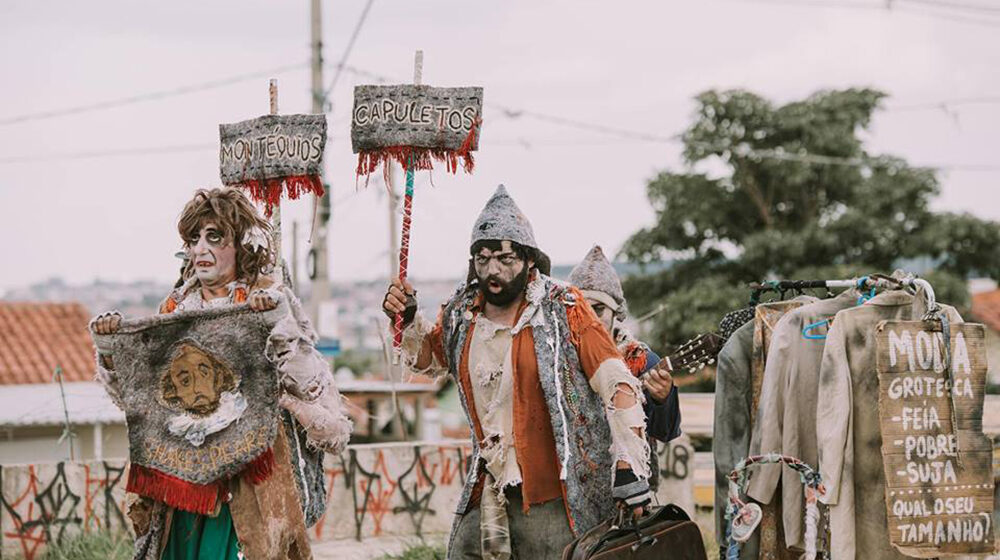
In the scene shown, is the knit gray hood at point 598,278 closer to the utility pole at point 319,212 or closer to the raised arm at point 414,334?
Answer: the raised arm at point 414,334

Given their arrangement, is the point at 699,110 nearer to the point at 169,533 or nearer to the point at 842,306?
the point at 842,306

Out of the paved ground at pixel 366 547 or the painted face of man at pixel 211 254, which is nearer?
the painted face of man at pixel 211 254

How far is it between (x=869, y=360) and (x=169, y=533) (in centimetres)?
308

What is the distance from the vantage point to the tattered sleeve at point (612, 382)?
475cm

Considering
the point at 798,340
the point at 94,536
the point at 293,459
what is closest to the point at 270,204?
the point at 293,459

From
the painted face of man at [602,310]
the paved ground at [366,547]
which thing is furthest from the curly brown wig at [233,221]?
the paved ground at [366,547]

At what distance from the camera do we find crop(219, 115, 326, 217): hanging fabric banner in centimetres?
543

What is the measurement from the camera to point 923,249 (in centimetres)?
2530

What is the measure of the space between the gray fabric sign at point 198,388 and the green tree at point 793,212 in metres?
19.8

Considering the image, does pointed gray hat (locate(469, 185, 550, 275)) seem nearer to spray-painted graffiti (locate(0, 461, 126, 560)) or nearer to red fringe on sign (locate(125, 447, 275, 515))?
red fringe on sign (locate(125, 447, 275, 515))

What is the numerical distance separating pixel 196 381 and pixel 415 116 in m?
1.40

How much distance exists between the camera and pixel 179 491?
463 centimetres

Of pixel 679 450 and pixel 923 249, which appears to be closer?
pixel 679 450

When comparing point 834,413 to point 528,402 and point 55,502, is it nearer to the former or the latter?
point 528,402
